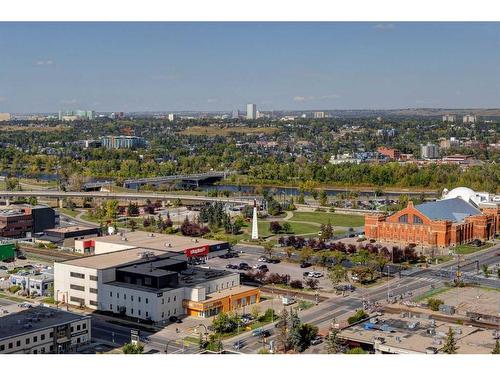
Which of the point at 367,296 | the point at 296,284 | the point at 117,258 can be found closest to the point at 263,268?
the point at 296,284

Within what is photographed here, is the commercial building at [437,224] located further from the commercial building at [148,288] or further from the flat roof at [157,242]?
the commercial building at [148,288]

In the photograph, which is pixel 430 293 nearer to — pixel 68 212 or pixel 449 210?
pixel 449 210

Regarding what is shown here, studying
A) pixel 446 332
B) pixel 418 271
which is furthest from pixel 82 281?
pixel 418 271

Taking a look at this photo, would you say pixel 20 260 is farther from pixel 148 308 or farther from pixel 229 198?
pixel 229 198

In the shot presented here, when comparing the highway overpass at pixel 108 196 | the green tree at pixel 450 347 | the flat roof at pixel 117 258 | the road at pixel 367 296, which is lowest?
the road at pixel 367 296

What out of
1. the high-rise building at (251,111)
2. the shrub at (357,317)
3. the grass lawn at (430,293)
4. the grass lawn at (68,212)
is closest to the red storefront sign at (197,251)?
the grass lawn at (430,293)

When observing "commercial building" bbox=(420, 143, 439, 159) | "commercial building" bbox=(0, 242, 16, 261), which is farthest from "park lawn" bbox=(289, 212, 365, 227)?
"commercial building" bbox=(420, 143, 439, 159)
